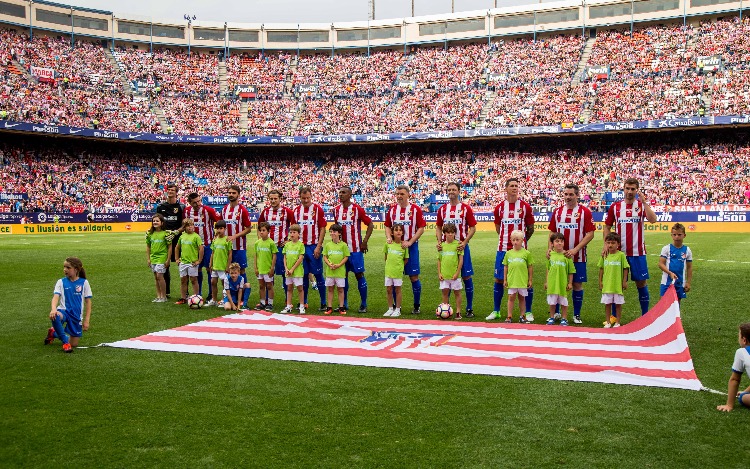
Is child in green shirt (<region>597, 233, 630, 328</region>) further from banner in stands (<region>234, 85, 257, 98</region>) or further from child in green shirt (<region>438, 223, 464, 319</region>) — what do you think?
Answer: banner in stands (<region>234, 85, 257, 98</region>)

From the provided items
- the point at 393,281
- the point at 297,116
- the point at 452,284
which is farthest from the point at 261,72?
the point at 452,284

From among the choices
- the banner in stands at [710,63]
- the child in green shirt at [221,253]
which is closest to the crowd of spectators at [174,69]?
the banner in stands at [710,63]

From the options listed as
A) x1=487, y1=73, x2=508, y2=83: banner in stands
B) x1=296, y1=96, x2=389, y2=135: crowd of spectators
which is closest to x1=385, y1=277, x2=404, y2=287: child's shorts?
x1=296, y1=96, x2=389, y2=135: crowd of spectators

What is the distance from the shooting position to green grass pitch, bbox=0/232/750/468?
14.0ft

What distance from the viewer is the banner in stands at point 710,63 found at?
44.1 m

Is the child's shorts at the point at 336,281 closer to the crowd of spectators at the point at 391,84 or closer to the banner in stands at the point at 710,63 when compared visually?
the crowd of spectators at the point at 391,84

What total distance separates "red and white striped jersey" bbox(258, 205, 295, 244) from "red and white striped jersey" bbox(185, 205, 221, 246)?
1028 millimetres

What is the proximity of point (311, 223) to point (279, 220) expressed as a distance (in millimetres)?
675

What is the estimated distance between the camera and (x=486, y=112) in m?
48.9

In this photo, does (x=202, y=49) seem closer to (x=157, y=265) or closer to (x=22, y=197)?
(x=22, y=197)

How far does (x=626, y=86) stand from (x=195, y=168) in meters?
33.7

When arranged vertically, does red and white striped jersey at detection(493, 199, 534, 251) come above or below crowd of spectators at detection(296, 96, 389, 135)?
below

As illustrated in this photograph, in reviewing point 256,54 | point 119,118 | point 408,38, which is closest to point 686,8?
point 408,38

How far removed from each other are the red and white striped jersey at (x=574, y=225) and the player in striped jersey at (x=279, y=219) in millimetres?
4475
